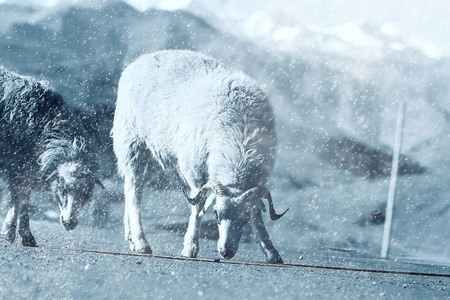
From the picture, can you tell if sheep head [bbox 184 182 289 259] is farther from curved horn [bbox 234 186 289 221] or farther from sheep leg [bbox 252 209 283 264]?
sheep leg [bbox 252 209 283 264]

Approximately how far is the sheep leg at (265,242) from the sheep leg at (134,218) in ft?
2.12

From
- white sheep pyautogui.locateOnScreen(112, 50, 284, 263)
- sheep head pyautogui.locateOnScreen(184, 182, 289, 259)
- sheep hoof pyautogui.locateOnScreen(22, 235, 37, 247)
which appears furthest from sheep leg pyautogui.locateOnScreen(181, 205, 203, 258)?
sheep hoof pyautogui.locateOnScreen(22, 235, 37, 247)

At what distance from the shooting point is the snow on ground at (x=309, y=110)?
10.4 ft

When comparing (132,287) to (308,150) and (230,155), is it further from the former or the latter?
(308,150)

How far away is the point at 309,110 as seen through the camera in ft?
10.8

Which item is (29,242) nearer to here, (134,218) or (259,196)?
(134,218)

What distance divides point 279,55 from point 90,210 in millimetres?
1495

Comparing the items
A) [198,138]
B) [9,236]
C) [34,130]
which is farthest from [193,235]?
[34,130]

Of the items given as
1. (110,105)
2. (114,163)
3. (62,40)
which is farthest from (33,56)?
(114,163)

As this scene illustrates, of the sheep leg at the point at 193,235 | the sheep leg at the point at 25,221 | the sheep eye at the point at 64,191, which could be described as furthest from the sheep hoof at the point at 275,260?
the sheep leg at the point at 25,221

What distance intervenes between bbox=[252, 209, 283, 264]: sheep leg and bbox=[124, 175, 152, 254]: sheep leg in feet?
2.12

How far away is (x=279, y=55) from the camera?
337 cm

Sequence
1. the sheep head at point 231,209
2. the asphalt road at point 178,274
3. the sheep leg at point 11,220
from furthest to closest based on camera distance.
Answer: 1. the sheep leg at point 11,220
2. the sheep head at point 231,209
3. the asphalt road at point 178,274

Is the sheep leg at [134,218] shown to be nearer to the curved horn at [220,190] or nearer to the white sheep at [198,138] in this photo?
the white sheep at [198,138]
